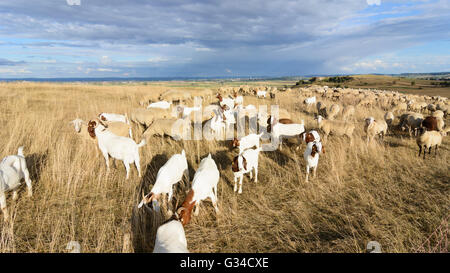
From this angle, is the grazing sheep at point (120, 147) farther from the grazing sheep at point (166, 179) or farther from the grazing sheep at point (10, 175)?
the grazing sheep at point (10, 175)

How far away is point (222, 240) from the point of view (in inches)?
182

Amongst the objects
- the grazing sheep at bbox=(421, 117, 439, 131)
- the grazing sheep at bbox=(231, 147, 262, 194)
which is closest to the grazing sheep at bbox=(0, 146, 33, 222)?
the grazing sheep at bbox=(231, 147, 262, 194)

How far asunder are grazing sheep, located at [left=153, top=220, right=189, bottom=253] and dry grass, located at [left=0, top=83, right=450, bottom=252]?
3.19 feet

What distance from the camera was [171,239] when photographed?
3482 mm

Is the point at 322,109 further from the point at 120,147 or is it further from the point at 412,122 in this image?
the point at 120,147

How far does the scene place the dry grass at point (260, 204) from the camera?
4465mm

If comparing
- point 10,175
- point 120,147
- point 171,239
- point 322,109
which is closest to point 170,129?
point 120,147

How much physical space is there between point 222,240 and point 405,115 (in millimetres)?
15125

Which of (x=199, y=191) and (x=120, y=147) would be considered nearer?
(x=199, y=191)

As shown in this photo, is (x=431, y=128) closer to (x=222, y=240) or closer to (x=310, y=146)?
(x=310, y=146)

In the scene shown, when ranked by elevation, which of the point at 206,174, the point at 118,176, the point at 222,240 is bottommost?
the point at 222,240

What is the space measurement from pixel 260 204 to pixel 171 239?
3037 millimetres
